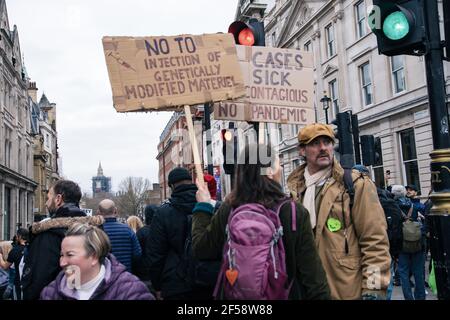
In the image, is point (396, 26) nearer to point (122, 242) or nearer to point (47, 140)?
point (122, 242)

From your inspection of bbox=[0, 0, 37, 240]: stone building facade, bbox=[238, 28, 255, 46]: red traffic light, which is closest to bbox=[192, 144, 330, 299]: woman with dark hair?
bbox=[238, 28, 255, 46]: red traffic light

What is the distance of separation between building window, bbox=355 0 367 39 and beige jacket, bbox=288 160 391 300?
23.0 meters

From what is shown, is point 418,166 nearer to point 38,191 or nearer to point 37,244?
point 37,244

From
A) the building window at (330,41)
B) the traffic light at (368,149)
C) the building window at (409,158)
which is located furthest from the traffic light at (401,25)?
the building window at (330,41)

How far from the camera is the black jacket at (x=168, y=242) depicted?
12.7 feet

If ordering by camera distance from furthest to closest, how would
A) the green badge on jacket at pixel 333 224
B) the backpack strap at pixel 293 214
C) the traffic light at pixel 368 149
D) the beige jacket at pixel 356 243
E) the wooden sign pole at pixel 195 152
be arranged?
the traffic light at pixel 368 149 → the wooden sign pole at pixel 195 152 → the green badge on jacket at pixel 333 224 → the beige jacket at pixel 356 243 → the backpack strap at pixel 293 214

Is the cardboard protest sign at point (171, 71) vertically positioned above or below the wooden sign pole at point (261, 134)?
above

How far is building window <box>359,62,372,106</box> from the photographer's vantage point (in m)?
23.9

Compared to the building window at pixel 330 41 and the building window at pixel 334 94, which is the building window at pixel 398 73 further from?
the building window at pixel 330 41

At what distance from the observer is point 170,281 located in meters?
3.85

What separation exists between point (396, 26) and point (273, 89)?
4.78ft

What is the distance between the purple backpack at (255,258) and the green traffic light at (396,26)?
218 cm

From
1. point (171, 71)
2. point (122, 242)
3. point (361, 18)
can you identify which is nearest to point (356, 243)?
point (171, 71)
